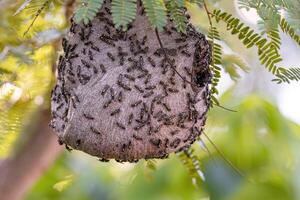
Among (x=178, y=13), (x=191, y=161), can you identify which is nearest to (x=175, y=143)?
(x=178, y=13)

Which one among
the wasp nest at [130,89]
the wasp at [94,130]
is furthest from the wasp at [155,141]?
the wasp at [94,130]

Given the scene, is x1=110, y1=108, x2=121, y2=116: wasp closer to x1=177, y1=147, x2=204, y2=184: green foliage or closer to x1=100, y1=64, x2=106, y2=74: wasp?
x1=100, y1=64, x2=106, y2=74: wasp

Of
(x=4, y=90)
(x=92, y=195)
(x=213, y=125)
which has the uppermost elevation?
(x=4, y=90)

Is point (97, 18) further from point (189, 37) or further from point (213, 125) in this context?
point (213, 125)

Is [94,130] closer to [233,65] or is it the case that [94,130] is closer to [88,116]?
[88,116]

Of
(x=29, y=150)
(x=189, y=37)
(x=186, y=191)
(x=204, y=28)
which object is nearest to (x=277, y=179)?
(x=186, y=191)

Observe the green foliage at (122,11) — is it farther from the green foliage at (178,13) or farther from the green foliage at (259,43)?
the green foliage at (259,43)

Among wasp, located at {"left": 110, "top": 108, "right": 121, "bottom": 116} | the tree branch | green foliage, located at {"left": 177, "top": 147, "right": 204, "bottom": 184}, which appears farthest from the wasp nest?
the tree branch
